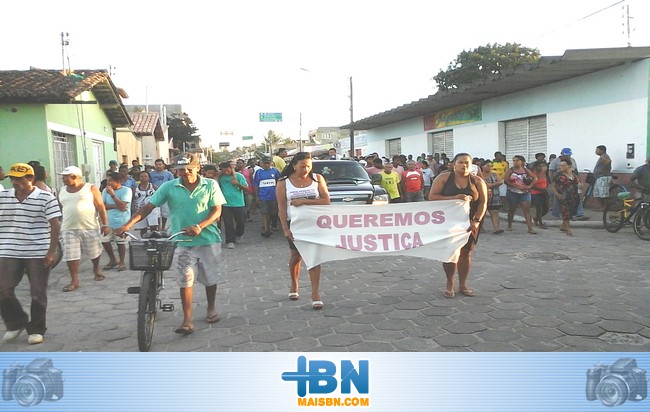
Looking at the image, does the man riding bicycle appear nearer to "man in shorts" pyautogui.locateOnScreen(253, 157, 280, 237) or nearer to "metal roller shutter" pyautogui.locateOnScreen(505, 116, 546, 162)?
"metal roller shutter" pyautogui.locateOnScreen(505, 116, 546, 162)

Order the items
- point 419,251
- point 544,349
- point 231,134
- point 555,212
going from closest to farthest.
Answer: point 544,349 < point 419,251 < point 555,212 < point 231,134

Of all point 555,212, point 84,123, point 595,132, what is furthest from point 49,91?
point 595,132

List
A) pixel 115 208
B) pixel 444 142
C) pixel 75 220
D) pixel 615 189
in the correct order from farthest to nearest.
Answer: pixel 444 142, pixel 615 189, pixel 115 208, pixel 75 220

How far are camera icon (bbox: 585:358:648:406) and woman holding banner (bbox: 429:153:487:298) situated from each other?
9.03 ft

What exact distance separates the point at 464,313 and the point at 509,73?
1134 cm

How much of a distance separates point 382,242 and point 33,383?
12.5 feet

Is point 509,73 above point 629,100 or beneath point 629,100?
above

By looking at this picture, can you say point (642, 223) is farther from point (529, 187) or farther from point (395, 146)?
point (395, 146)

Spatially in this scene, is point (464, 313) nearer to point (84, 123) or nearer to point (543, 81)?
point (543, 81)

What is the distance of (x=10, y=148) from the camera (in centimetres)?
1376

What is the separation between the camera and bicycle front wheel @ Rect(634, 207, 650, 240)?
9664mm

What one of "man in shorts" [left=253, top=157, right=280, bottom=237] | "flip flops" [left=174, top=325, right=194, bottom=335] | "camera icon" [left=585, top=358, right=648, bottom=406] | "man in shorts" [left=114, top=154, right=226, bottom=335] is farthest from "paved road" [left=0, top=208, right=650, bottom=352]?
"man in shorts" [left=253, top=157, right=280, bottom=237]

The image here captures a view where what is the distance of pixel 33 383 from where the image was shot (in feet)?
10.8

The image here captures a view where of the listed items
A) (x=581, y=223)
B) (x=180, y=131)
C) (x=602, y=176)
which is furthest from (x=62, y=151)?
(x=180, y=131)
